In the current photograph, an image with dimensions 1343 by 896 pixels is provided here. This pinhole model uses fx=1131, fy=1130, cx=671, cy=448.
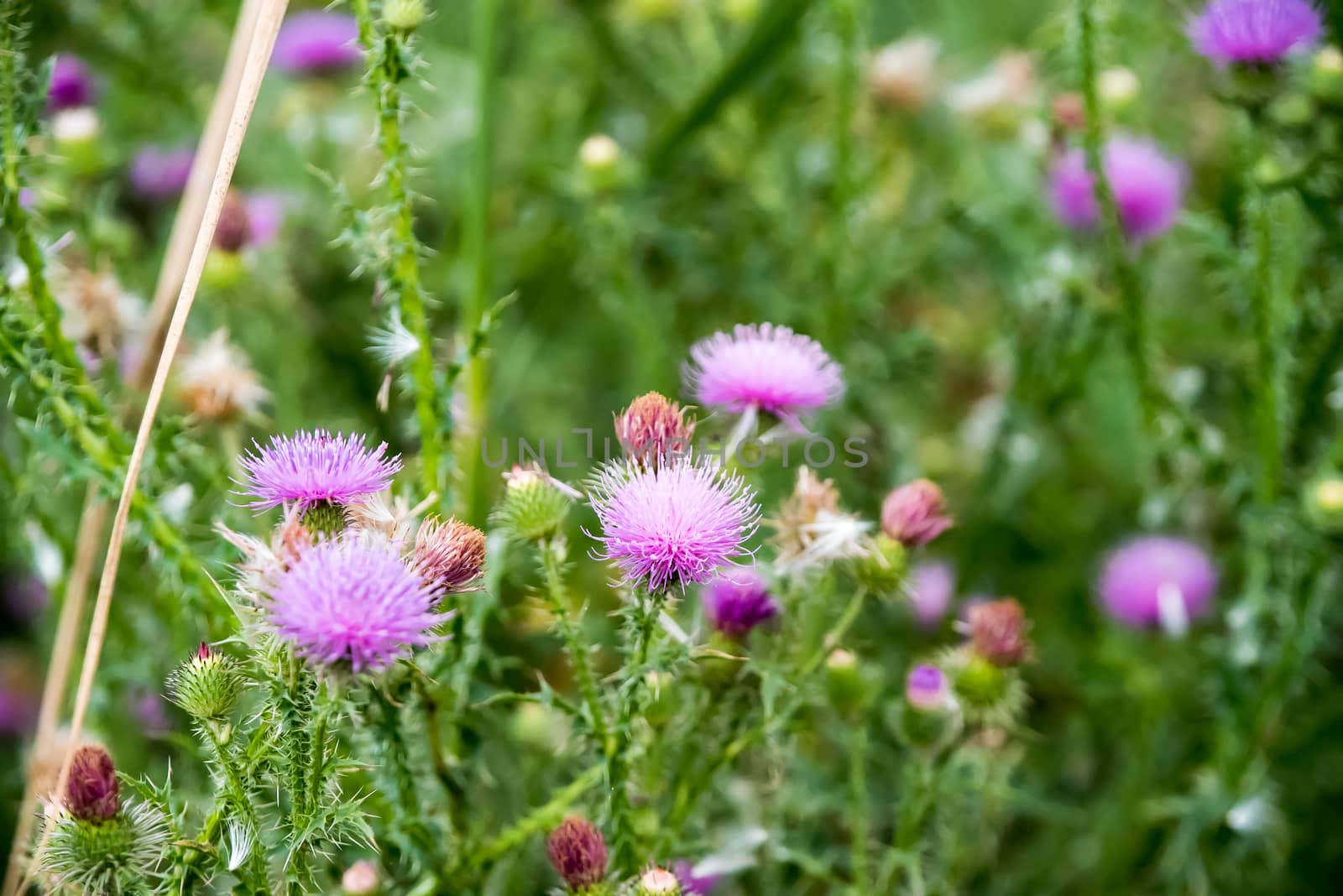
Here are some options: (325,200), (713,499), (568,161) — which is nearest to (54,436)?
(713,499)

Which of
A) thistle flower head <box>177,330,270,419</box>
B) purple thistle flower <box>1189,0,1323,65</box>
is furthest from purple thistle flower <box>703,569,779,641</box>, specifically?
purple thistle flower <box>1189,0,1323,65</box>

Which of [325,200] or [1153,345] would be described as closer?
[1153,345]

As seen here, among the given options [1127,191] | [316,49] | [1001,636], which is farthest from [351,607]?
[316,49]

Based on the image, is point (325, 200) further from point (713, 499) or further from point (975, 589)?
point (713, 499)

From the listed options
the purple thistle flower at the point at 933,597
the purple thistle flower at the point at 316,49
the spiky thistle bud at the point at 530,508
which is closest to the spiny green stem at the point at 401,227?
the spiky thistle bud at the point at 530,508

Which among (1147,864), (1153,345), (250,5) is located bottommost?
(1147,864)

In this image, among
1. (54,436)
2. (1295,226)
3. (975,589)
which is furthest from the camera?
(975,589)

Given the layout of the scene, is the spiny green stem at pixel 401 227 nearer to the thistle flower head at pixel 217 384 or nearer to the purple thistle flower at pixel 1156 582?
the thistle flower head at pixel 217 384

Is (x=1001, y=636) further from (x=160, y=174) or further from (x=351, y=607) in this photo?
(x=160, y=174)
